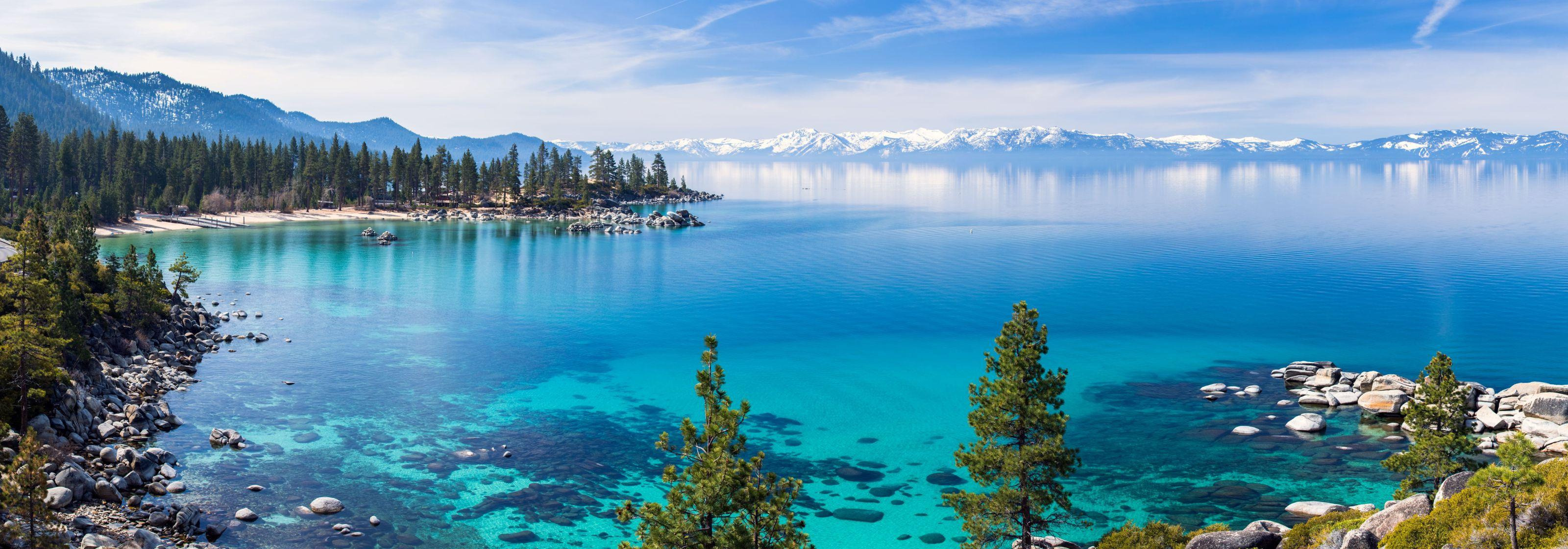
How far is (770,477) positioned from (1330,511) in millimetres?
26200

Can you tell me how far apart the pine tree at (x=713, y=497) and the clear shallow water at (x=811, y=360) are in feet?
39.5

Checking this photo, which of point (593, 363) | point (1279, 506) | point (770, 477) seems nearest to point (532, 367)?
point (593, 363)

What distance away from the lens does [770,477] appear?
26.4 m

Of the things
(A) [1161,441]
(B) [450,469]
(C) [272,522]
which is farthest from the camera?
(A) [1161,441]

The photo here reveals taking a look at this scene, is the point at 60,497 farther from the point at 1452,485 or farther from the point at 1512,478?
the point at 1452,485

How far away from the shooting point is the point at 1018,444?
31906 millimetres

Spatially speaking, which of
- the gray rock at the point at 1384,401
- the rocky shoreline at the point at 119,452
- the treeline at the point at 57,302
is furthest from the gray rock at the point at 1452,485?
the treeline at the point at 57,302

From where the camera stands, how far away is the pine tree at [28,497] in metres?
24.8

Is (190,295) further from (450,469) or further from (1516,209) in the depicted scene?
(1516,209)

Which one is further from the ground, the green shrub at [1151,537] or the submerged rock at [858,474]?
the green shrub at [1151,537]

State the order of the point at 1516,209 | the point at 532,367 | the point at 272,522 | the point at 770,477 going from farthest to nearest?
the point at 1516,209 < the point at 532,367 < the point at 272,522 < the point at 770,477

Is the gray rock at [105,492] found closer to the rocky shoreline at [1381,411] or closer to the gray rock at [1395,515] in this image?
the rocky shoreline at [1381,411]

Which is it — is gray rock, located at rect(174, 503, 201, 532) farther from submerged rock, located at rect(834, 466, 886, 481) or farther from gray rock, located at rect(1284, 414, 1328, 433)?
gray rock, located at rect(1284, 414, 1328, 433)

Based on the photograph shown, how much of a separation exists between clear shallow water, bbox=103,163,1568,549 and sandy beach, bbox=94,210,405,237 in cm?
832
